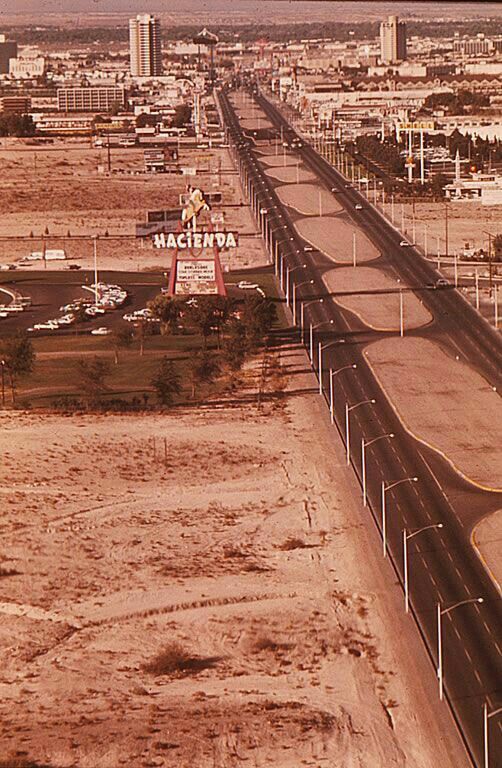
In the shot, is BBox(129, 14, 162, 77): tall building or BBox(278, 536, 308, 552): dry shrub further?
BBox(129, 14, 162, 77): tall building

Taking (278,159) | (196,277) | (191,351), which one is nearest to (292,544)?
(191,351)

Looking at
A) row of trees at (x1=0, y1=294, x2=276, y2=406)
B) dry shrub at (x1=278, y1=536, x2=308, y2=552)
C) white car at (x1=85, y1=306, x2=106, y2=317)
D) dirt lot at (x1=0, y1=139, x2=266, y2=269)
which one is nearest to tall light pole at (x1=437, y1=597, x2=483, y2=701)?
dry shrub at (x1=278, y1=536, x2=308, y2=552)

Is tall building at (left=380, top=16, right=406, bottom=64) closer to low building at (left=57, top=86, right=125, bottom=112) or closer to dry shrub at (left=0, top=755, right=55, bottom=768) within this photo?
low building at (left=57, top=86, right=125, bottom=112)

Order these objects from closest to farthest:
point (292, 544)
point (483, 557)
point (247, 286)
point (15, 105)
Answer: point (483, 557)
point (292, 544)
point (247, 286)
point (15, 105)

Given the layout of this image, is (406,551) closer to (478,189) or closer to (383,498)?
(383,498)

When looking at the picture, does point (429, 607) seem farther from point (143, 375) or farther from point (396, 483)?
point (143, 375)
